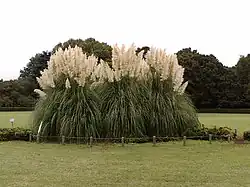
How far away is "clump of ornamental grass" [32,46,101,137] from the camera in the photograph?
11.4 m

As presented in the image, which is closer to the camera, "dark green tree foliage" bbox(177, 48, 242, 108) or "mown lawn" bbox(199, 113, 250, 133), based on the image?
"mown lawn" bbox(199, 113, 250, 133)

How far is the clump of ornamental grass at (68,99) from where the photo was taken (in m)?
11.4

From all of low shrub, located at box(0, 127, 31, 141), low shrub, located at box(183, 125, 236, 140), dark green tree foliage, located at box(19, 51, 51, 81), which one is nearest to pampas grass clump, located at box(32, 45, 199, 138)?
low shrub, located at box(183, 125, 236, 140)

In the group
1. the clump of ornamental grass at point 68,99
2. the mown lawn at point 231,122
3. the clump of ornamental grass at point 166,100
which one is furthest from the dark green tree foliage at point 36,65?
the clump of ornamental grass at point 166,100

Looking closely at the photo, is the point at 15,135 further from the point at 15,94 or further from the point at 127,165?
the point at 15,94

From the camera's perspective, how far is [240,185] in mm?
6141

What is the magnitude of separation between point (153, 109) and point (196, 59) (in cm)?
3453

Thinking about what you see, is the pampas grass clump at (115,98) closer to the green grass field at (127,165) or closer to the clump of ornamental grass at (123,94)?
the clump of ornamental grass at (123,94)

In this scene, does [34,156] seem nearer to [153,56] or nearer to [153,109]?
[153,109]

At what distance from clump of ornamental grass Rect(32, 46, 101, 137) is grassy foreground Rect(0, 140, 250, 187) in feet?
2.35

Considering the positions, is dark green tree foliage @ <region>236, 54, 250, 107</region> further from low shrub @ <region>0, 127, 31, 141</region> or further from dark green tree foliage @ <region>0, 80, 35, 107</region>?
low shrub @ <region>0, 127, 31, 141</region>

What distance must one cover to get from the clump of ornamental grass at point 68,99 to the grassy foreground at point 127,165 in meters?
0.72

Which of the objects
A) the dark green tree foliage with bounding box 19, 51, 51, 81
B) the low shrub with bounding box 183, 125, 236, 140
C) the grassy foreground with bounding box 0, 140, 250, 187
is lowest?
the grassy foreground with bounding box 0, 140, 250, 187

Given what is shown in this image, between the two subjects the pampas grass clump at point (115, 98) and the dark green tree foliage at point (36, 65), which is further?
the dark green tree foliage at point (36, 65)
